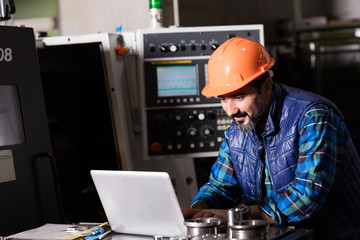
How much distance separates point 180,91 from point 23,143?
33.5 inches

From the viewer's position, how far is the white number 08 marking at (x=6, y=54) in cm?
224

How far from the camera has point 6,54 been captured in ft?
7.41

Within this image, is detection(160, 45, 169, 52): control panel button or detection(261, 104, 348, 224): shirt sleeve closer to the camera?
detection(261, 104, 348, 224): shirt sleeve

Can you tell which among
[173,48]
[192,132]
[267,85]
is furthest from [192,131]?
[267,85]

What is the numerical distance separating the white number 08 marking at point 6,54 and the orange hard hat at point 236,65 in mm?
793

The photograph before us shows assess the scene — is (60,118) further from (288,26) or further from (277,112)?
(288,26)

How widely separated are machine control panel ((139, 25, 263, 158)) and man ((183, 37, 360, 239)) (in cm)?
66

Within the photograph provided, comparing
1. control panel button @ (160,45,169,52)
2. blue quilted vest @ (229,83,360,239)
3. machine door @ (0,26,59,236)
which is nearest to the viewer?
blue quilted vest @ (229,83,360,239)

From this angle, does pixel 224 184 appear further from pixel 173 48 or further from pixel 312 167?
pixel 173 48

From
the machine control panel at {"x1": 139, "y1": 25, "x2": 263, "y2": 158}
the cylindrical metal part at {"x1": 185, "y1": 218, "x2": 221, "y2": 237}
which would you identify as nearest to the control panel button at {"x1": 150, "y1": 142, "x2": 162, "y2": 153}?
the machine control panel at {"x1": 139, "y1": 25, "x2": 263, "y2": 158}

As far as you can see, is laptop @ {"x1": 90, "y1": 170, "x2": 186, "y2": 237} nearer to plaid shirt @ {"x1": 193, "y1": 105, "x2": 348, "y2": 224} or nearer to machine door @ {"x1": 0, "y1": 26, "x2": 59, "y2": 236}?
plaid shirt @ {"x1": 193, "y1": 105, "x2": 348, "y2": 224}

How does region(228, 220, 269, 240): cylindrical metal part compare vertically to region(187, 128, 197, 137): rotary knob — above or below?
below

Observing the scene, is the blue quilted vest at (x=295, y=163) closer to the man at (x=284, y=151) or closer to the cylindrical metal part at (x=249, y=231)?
the man at (x=284, y=151)

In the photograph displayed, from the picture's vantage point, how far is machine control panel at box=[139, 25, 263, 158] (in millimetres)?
2832
